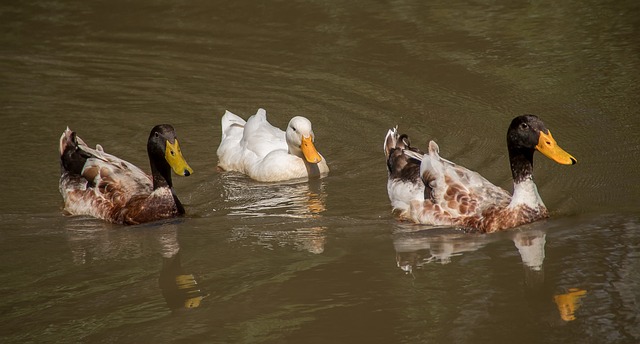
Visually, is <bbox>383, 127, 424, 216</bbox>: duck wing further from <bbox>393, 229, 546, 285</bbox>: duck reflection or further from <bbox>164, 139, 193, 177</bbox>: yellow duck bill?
<bbox>164, 139, 193, 177</bbox>: yellow duck bill

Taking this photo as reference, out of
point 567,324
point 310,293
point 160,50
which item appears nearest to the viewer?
point 567,324

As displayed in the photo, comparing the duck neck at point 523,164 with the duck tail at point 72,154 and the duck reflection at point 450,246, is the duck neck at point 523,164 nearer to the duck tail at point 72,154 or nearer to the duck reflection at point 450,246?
the duck reflection at point 450,246

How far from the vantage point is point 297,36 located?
50.3ft

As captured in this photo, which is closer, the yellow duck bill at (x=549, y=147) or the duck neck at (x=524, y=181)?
the yellow duck bill at (x=549, y=147)

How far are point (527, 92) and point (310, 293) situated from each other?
6.09 metres

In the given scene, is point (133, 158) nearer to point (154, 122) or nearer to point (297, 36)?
point (154, 122)

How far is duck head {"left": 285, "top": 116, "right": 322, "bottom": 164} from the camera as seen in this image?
34.4 feet

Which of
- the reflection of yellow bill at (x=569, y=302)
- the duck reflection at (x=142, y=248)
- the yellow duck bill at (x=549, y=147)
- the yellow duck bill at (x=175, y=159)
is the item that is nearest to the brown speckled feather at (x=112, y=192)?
the duck reflection at (x=142, y=248)

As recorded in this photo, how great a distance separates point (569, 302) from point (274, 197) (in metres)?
4.11

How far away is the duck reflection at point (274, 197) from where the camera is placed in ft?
31.5

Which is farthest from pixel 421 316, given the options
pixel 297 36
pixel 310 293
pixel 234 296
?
pixel 297 36

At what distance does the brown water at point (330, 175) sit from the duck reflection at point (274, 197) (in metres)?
0.04

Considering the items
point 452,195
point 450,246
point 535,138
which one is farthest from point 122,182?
point 535,138

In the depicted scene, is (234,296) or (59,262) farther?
(59,262)
